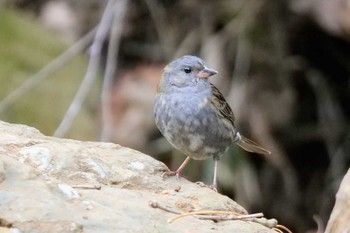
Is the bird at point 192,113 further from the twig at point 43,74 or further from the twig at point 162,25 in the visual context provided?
the twig at point 162,25

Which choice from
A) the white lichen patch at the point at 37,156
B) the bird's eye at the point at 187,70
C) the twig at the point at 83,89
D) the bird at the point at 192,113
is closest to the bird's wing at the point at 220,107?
the bird at the point at 192,113

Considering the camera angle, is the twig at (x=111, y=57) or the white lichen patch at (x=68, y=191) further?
the twig at (x=111, y=57)

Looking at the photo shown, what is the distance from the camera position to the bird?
4688 millimetres

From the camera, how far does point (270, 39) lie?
7.11 m

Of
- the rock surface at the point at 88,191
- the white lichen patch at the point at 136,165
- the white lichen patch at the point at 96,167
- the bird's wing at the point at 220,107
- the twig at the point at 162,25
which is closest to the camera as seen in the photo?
the rock surface at the point at 88,191

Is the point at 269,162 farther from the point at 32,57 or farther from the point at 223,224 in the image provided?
the point at 223,224

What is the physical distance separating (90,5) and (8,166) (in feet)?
16.3

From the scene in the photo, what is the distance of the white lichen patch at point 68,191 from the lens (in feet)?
10.8

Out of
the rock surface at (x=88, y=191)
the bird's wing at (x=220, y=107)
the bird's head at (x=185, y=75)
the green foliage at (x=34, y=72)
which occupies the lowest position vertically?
the green foliage at (x=34, y=72)

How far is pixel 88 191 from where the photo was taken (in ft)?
11.2

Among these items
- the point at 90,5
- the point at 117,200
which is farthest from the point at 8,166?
the point at 90,5

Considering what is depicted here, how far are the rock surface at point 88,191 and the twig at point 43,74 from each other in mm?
2121

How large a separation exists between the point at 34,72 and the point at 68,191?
11.5ft

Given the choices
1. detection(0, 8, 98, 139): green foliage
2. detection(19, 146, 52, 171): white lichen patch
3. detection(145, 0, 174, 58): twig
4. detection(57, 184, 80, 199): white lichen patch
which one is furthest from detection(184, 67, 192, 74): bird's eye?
detection(145, 0, 174, 58): twig
